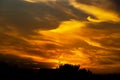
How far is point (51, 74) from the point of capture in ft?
383

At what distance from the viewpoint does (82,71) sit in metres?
126

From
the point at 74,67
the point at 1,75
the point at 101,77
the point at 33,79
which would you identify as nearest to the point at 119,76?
the point at 101,77

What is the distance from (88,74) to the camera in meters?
125

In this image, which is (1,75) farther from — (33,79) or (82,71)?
(82,71)

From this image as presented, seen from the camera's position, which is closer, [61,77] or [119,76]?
[61,77]

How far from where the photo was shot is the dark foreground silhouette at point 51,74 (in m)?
110

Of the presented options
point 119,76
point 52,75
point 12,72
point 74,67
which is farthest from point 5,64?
point 119,76

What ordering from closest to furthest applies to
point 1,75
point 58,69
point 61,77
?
1. point 1,75
2. point 61,77
3. point 58,69

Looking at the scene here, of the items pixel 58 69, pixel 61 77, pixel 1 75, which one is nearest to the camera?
pixel 1 75

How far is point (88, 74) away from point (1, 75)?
33.1 m

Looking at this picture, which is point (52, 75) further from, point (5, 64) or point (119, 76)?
point (119, 76)

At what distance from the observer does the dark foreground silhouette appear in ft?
362

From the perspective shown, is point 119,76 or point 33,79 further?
point 119,76

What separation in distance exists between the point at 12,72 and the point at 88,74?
27.9 m
